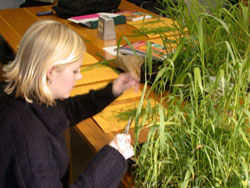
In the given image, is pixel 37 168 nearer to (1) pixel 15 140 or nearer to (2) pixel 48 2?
(1) pixel 15 140

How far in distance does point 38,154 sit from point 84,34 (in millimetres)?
1663

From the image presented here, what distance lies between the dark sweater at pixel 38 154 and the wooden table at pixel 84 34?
23cm

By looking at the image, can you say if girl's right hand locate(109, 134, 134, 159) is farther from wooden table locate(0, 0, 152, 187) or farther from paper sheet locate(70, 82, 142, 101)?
paper sheet locate(70, 82, 142, 101)

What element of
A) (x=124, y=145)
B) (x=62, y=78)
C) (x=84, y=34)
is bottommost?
(x=84, y=34)

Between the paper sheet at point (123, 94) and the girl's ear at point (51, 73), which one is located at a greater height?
the girl's ear at point (51, 73)

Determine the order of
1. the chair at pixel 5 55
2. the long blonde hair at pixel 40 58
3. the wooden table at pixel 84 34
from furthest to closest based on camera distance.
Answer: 1. the chair at pixel 5 55
2. the wooden table at pixel 84 34
3. the long blonde hair at pixel 40 58

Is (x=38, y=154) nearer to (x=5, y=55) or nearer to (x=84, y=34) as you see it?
(x=84, y=34)

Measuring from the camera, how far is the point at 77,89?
6.53ft

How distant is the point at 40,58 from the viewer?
1238mm

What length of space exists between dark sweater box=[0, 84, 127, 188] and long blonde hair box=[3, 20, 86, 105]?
5 cm

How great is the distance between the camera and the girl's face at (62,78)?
4.17 feet

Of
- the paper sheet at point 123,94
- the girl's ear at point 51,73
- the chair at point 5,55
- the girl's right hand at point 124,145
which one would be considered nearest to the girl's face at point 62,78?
the girl's ear at point 51,73

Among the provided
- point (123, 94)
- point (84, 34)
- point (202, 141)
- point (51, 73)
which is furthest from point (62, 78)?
point (84, 34)

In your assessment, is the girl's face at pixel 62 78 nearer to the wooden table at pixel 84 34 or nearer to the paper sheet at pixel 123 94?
the wooden table at pixel 84 34
